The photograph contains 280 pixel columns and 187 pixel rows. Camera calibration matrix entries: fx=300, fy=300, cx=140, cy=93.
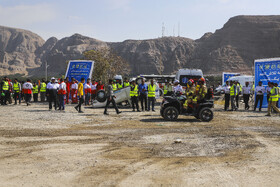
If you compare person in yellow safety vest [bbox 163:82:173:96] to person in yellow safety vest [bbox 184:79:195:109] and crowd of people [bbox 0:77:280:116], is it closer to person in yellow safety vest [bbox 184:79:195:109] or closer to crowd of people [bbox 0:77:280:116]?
crowd of people [bbox 0:77:280:116]

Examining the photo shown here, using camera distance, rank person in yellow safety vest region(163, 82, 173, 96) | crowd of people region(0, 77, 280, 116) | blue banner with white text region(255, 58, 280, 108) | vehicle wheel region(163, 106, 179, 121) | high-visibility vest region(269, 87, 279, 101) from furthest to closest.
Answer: person in yellow safety vest region(163, 82, 173, 96), blue banner with white text region(255, 58, 280, 108), high-visibility vest region(269, 87, 279, 101), crowd of people region(0, 77, 280, 116), vehicle wheel region(163, 106, 179, 121)

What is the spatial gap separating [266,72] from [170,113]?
30.0 feet

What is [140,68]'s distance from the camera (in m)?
133

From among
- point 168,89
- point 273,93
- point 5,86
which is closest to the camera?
point 273,93

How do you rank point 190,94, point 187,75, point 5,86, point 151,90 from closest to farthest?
point 190,94 < point 151,90 < point 5,86 < point 187,75

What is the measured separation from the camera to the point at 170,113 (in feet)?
41.8

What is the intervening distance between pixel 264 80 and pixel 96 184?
54.1ft

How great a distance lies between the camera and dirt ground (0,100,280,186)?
16.5 feet

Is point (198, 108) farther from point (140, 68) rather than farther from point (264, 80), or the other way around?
point (140, 68)

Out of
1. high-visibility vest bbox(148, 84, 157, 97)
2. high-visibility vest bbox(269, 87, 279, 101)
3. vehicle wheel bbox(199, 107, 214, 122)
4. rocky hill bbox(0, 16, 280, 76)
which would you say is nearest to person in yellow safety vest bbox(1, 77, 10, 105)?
high-visibility vest bbox(148, 84, 157, 97)

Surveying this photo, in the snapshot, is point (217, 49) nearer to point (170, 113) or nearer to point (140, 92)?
point (140, 92)

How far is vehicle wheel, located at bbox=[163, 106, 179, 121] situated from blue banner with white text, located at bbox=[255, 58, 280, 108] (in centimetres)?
838

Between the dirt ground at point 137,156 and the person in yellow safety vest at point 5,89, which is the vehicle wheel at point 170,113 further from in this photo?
the person in yellow safety vest at point 5,89

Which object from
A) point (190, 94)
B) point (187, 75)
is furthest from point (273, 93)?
point (187, 75)
